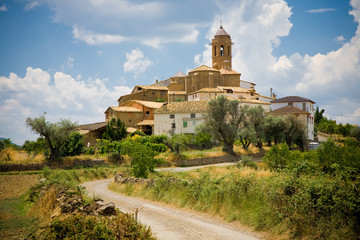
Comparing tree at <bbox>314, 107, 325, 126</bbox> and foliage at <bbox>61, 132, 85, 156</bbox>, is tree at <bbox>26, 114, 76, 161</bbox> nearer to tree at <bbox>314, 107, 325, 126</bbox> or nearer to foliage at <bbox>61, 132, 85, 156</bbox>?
foliage at <bbox>61, 132, 85, 156</bbox>

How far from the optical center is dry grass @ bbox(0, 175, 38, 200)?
19828 millimetres

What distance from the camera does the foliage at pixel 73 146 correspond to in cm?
3859

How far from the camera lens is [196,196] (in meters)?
14.3

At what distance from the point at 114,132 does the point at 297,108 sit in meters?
30.8

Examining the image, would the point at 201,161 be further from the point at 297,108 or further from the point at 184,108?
the point at 297,108

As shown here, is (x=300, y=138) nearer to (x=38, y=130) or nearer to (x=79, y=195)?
(x=38, y=130)

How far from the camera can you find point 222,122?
4300 cm

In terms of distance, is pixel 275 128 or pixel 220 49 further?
pixel 220 49

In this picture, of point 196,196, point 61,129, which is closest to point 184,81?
point 61,129

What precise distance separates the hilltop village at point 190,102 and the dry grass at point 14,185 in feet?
81.2

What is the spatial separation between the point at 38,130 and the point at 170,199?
23952 millimetres

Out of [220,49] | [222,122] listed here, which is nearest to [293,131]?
[222,122]

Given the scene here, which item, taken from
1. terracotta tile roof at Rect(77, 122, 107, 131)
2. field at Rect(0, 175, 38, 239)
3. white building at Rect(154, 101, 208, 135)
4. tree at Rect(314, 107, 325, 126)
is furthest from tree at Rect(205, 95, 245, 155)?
tree at Rect(314, 107, 325, 126)

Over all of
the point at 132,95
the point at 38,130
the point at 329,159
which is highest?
the point at 132,95
